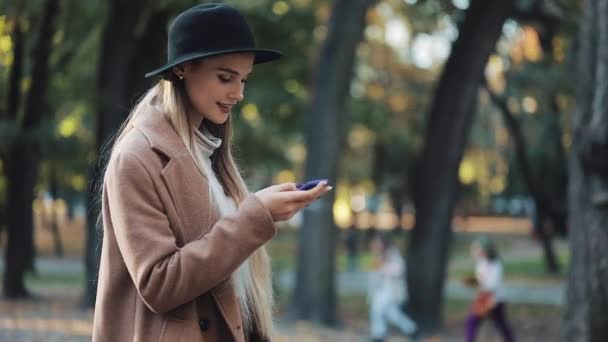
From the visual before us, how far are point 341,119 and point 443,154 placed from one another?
184 centimetres

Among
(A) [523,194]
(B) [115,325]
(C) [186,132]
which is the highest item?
(C) [186,132]

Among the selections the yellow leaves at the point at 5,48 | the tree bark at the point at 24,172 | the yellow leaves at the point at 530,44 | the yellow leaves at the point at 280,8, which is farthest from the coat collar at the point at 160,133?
the yellow leaves at the point at 530,44

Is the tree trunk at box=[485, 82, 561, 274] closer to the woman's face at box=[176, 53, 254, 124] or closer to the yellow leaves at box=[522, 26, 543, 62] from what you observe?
the yellow leaves at box=[522, 26, 543, 62]

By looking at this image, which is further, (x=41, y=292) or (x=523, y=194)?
(x=523, y=194)

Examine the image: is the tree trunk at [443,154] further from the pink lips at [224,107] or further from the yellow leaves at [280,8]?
the pink lips at [224,107]

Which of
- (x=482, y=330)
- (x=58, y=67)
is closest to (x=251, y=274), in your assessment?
(x=482, y=330)

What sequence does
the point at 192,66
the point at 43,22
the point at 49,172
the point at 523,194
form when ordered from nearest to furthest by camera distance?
the point at 192,66 < the point at 43,22 < the point at 49,172 < the point at 523,194

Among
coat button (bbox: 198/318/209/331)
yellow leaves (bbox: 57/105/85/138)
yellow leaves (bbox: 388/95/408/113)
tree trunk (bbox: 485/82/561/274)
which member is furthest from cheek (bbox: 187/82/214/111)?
yellow leaves (bbox: 388/95/408/113)

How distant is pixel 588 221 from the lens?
33.3 ft

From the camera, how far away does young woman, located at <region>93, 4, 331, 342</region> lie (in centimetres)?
253

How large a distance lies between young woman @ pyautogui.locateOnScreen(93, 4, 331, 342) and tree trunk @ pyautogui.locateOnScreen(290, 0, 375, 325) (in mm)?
14257

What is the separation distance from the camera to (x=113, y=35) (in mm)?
17109

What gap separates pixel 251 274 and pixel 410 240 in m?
15.2

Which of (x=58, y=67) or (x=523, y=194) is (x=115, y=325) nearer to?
(x=58, y=67)
